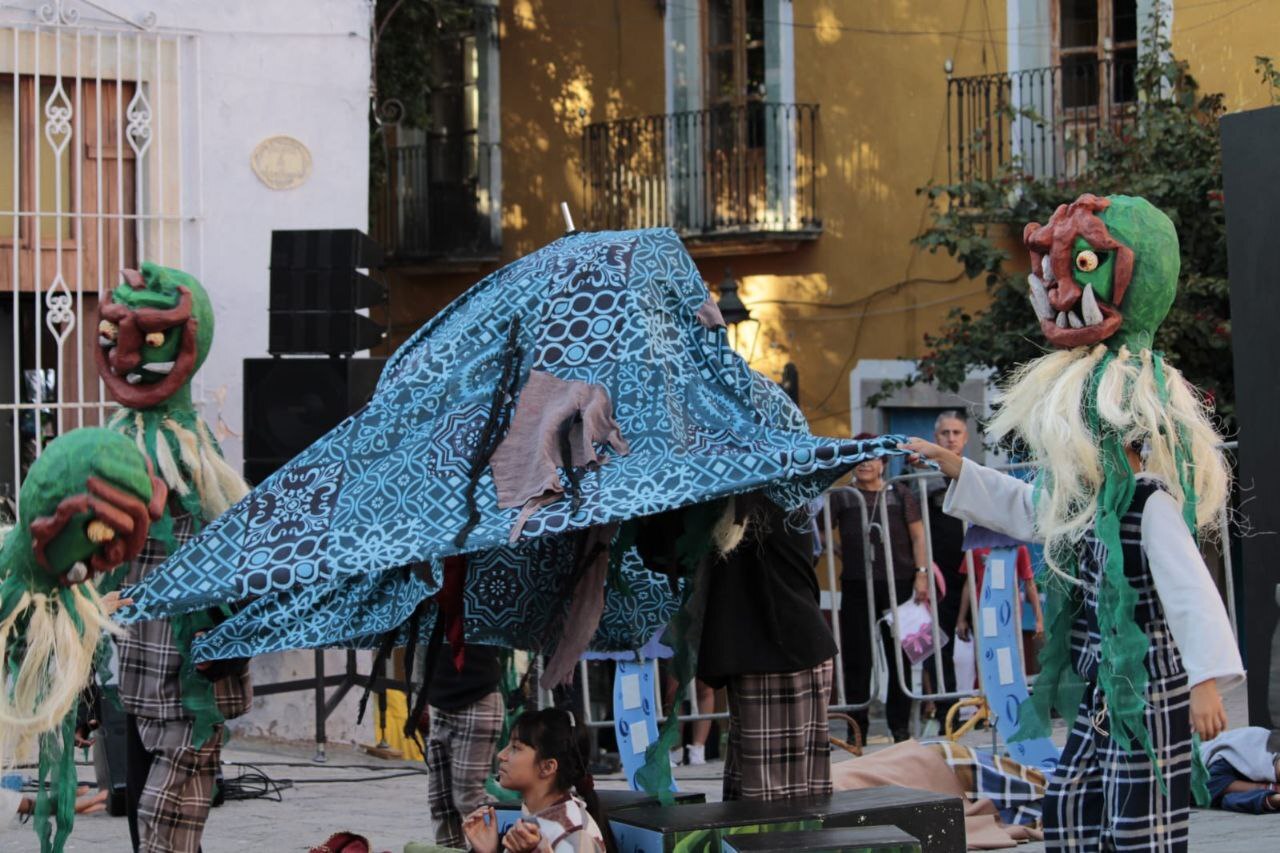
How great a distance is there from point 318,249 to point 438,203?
1009cm

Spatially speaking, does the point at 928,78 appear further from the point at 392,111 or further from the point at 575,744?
the point at 575,744

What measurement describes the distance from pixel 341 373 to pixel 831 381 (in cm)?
891

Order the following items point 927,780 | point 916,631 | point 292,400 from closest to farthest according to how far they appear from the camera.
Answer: point 927,780 → point 916,631 → point 292,400

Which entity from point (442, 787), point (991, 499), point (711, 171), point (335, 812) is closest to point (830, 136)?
point (711, 171)

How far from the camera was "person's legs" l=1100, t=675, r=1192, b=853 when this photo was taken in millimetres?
4617

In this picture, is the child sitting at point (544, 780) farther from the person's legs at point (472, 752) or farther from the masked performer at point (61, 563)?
the masked performer at point (61, 563)

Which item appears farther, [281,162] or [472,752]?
[281,162]

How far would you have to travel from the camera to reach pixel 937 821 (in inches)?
195

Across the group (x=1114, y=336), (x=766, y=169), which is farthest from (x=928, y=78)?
(x=1114, y=336)

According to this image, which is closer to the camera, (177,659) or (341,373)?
(177,659)

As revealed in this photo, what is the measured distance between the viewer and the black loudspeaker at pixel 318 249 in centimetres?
938

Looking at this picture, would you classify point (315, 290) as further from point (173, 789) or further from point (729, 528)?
point (729, 528)

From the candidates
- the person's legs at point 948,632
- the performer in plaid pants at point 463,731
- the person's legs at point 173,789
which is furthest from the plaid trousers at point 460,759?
the person's legs at point 948,632

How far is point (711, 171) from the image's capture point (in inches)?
703
